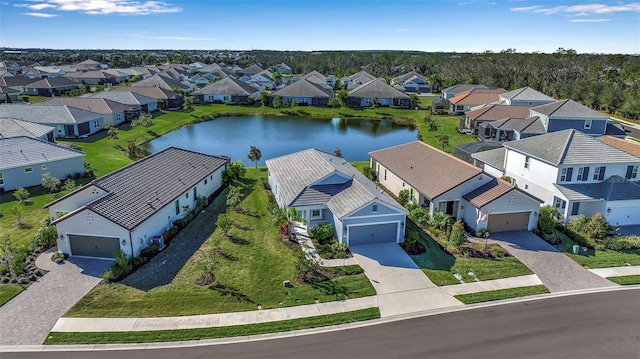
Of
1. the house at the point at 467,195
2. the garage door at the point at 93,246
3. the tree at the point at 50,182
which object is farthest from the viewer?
the tree at the point at 50,182

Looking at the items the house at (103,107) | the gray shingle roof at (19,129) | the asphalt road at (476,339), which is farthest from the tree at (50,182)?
the house at (103,107)

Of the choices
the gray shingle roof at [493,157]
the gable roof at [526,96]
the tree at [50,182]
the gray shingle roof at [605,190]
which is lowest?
the tree at [50,182]

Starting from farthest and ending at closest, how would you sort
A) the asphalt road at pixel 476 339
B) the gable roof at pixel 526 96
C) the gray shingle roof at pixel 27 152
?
the gable roof at pixel 526 96 < the gray shingle roof at pixel 27 152 < the asphalt road at pixel 476 339

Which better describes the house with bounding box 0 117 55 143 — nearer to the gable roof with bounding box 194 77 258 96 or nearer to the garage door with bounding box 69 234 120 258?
the garage door with bounding box 69 234 120 258

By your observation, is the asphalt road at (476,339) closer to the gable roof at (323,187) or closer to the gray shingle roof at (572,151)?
the gable roof at (323,187)

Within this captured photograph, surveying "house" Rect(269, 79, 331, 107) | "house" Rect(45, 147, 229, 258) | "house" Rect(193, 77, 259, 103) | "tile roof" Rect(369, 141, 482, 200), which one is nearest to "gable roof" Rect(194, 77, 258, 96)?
"house" Rect(193, 77, 259, 103)

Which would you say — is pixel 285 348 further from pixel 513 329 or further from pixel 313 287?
pixel 513 329
